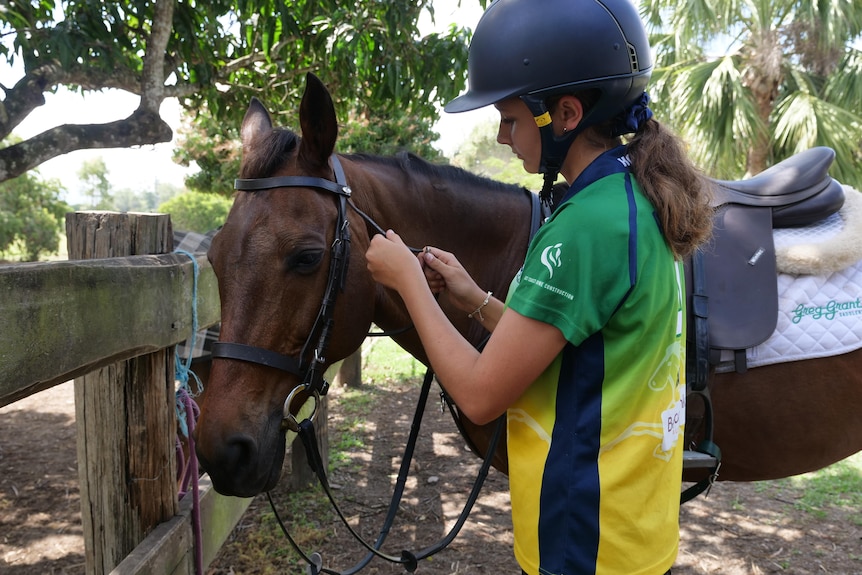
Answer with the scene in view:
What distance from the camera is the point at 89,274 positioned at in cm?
125

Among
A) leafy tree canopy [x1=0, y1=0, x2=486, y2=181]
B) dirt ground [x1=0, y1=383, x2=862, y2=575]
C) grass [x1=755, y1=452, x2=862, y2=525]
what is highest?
leafy tree canopy [x1=0, y1=0, x2=486, y2=181]

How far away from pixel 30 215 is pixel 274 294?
1914 centimetres

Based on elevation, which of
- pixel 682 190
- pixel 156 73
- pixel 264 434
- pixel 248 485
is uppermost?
pixel 156 73

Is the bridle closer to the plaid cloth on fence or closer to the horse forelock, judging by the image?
the horse forelock

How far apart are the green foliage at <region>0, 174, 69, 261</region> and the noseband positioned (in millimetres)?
18175

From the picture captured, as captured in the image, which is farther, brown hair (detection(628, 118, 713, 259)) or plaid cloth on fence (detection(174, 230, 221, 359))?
plaid cloth on fence (detection(174, 230, 221, 359))

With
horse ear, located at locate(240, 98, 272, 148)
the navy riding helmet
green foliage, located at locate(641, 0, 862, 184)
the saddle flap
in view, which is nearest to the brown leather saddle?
the saddle flap

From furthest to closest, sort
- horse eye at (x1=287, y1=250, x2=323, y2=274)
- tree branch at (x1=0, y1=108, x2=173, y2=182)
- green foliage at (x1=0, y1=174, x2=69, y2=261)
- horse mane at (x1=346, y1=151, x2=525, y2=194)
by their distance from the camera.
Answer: green foliage at (x1=0, y1=174, x2=69, y2=261) → tree branch at (x1=0, y1=108, x2=173, y2=182) → horse mane at (x1=346, y1=151, x2=525, y2=194) → horse eye at (x1=287, y1=250, x2=323, y2=274)

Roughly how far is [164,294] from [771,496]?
4401 mm

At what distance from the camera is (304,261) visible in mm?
1588

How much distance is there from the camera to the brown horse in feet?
4.98

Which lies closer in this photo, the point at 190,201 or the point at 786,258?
the point at 786,258

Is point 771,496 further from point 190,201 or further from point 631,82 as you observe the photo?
point 190,201

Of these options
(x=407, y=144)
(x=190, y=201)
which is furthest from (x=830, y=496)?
(x=190, y=201)
